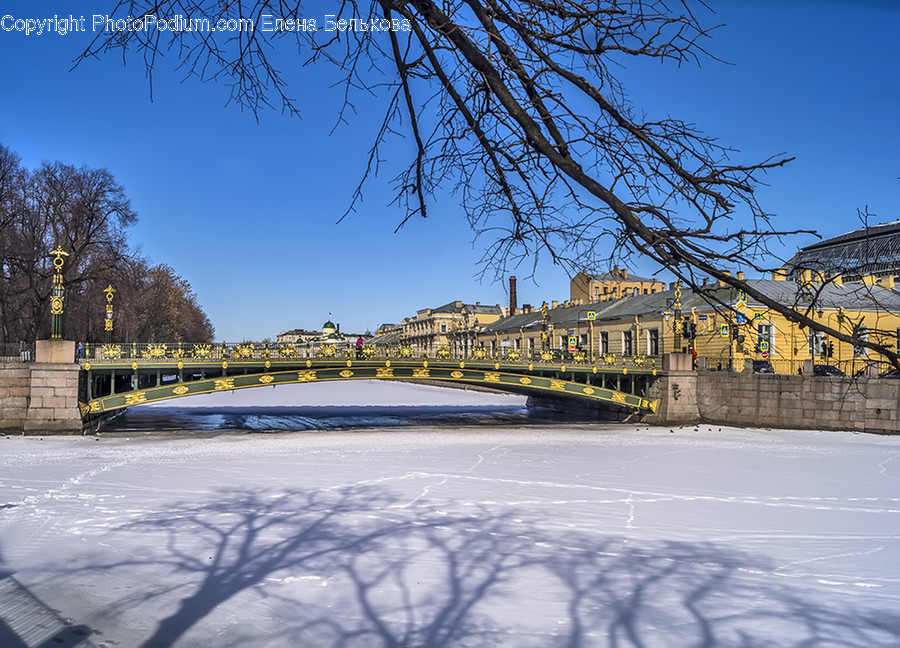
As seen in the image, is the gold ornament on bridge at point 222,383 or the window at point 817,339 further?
the gold ornament on bridge at point 222,383

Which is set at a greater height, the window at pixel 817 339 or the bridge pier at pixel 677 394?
the window at pixel 817 339

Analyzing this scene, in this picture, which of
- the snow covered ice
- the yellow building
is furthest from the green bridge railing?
the snow covered ice

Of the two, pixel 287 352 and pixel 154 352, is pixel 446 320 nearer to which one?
pixel 287 352

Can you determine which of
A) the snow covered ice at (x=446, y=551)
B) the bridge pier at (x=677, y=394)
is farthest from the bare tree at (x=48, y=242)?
the bridge pier at (x=677, y=394)

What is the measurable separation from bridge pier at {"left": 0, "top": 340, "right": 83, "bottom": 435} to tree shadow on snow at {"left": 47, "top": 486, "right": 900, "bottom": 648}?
536 inches

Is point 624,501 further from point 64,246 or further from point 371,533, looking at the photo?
point 64,246

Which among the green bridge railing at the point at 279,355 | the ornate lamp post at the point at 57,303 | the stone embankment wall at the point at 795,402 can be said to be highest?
the ornate lamp post at the point at 57,303

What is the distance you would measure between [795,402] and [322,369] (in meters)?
17.3

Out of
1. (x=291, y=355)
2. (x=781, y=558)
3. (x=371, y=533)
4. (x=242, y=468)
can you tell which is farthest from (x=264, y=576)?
(x=291, y=355)

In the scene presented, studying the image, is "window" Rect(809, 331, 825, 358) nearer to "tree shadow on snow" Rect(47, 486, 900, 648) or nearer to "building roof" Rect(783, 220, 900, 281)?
"building roof" Rect(783, 220, 900, 281)

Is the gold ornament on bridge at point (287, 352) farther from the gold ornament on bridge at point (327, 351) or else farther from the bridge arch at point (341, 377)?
the gold ornament on bridge at point (327, 351)

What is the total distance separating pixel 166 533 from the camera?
10.1 metres

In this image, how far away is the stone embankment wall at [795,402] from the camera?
23.9 metres

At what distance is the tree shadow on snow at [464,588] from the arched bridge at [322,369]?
14.0 meters
